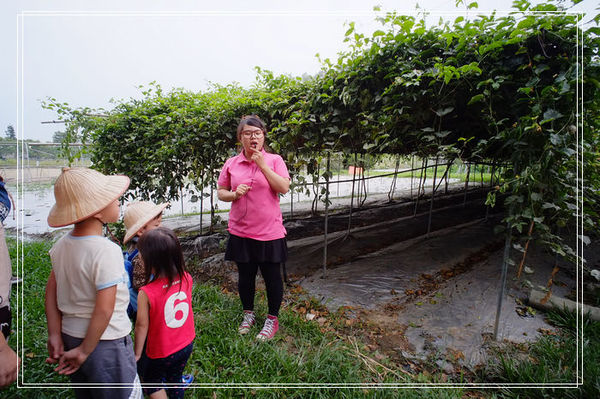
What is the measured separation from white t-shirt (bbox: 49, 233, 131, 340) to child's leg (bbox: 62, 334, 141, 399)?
0.04 m

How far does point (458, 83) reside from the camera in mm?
1967

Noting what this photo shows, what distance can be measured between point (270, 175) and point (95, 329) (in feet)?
3.94

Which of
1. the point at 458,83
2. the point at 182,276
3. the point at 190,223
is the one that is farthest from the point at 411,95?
the point at 190,223

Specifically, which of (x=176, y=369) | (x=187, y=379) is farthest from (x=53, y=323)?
(x=187, y=379)

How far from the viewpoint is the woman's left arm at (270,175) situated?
6.19 ft

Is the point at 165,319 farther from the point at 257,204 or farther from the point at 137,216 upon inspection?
the point at 257,204

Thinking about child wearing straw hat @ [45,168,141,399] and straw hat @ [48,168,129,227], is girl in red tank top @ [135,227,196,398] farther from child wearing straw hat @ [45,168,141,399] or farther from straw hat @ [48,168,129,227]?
straw hat @ [48,168,129,227]

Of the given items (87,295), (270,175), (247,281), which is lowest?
(247,281)

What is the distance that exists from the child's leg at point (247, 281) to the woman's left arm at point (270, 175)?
2.08 feet

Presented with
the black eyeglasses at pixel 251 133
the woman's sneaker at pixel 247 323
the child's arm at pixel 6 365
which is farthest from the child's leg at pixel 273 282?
the child's arm at pixel 6 365

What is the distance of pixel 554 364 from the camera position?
194cm

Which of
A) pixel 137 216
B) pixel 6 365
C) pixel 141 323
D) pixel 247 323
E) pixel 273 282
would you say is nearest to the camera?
pixel 6 365

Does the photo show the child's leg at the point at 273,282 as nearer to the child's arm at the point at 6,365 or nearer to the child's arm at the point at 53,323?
the child's arm at the point at 53,323

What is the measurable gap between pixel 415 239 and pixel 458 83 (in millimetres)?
3537
